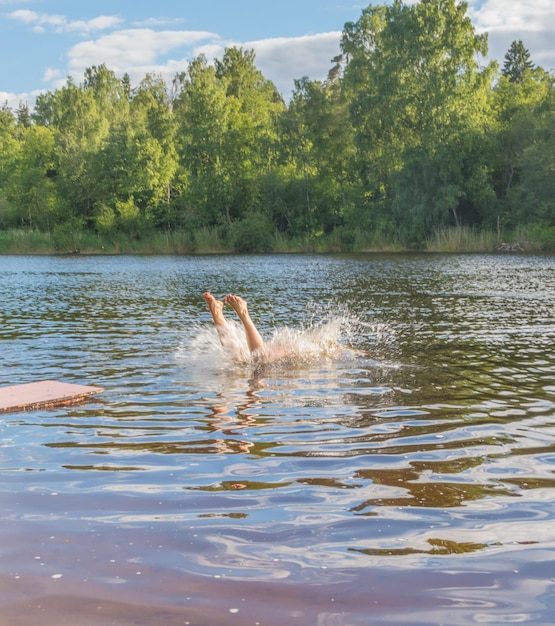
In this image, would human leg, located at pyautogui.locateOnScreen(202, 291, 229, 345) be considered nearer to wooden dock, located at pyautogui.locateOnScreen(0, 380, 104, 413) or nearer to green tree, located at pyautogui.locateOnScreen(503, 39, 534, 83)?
wooden dock, located at pyautogui.locateOnScreen(0, 380, 104, 413)

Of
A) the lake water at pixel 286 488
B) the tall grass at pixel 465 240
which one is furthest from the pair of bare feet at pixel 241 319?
the tall grass at pixel 465 240

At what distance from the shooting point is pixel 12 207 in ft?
286

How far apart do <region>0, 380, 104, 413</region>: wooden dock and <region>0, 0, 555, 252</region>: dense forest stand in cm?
5109

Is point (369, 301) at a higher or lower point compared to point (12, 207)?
lower

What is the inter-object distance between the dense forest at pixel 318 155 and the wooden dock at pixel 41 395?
51.1 meters

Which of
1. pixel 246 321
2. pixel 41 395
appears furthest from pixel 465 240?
pixel 41 395

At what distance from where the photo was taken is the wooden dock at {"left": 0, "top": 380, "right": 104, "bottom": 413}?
750cm

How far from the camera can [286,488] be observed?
493 cm

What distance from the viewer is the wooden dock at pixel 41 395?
750cm

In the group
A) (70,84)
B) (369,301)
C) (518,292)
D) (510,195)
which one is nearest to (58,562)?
(369,301)

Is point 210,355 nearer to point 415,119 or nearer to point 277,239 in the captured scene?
point 415,119

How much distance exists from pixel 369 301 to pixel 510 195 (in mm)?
42581

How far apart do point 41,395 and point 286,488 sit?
12.8ft

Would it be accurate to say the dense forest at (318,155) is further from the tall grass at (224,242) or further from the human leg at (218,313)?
the human leg at (218,313)
